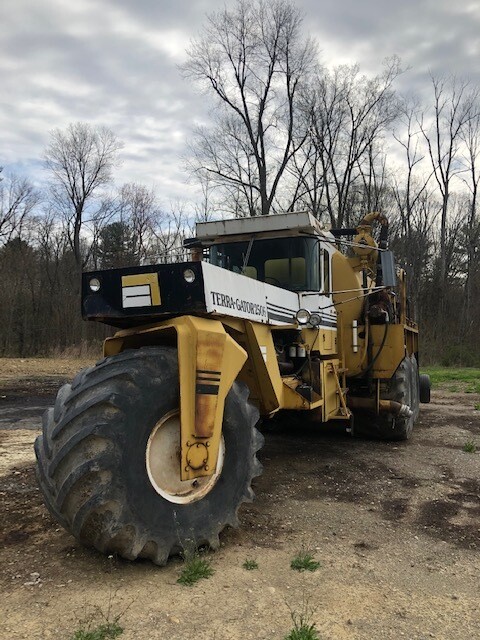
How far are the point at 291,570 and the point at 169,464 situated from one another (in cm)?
108

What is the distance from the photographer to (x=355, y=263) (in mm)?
8008

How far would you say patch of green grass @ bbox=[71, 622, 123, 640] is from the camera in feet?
9.08

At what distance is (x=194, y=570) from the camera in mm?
3525

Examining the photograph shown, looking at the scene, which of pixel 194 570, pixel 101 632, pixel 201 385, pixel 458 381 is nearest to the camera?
pixel 101 632

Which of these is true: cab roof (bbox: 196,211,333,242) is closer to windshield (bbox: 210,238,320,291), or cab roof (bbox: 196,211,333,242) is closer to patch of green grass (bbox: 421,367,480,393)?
windshield (bbox: 210,238,320,291)

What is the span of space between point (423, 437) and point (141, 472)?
638 centimetres

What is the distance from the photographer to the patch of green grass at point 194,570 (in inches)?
136

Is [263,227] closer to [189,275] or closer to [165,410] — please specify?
[189,275]

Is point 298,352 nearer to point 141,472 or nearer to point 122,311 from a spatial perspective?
point 122,311

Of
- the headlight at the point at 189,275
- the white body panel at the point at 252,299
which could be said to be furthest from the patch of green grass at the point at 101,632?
the headlight at the point at 189,275

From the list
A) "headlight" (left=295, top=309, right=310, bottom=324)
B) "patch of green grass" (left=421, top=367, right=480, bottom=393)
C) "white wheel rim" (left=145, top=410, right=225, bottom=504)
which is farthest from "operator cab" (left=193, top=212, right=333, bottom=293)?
"patch of green grass" (left=421, top=367, right=480, bottom=393)

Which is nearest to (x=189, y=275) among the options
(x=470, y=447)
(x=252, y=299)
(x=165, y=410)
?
(x=165, y=410)

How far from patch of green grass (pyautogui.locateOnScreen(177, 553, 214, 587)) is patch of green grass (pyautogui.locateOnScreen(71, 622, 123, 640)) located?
23.8 inches

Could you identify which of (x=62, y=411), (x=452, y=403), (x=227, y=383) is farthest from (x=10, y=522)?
(x=452, y=403)
